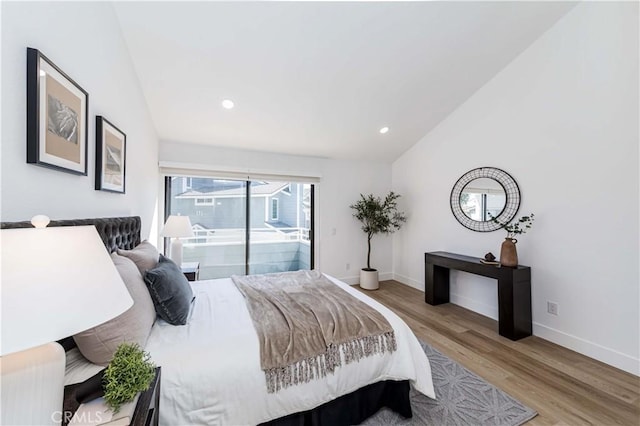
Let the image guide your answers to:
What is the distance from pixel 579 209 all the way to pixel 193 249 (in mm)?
4715

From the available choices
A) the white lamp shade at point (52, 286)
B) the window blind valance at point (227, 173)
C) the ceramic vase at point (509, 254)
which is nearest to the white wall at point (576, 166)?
the ceramic vase at point (509, 254)

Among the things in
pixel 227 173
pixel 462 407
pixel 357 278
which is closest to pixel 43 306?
pixel 462 407

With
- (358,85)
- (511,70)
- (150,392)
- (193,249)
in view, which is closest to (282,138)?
(358,85)

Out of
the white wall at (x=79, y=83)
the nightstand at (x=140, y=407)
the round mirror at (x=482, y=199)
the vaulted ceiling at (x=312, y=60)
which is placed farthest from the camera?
the round mirror at (x=482, y=199)

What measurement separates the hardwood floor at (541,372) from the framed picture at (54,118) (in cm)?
310

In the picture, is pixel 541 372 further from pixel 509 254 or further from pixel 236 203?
pixel 236 203

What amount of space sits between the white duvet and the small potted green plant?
0.40 meters

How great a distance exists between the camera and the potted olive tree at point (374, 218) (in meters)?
4.57

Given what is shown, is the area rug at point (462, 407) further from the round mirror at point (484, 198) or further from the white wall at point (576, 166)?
the round mirror at point (484, 198)

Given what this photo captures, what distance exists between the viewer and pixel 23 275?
604 mm

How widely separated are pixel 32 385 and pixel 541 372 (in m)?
3.15

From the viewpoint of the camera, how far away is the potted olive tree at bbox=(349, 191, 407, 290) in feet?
15.0

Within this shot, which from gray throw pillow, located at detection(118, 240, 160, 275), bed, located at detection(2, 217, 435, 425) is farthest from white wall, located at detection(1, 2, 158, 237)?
gray throw pillow, located at detection(118, 240, 160, 275)

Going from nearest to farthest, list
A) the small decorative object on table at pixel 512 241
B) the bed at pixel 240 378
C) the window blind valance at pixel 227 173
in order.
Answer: the bed at pixel 240 378
the small decorative object on table at pixel 512 241
the window blind valance at pixel 227 173
